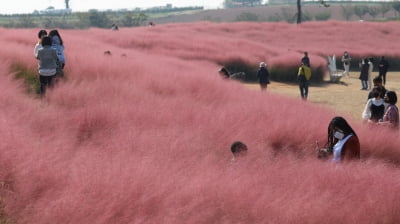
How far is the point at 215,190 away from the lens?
5.70m

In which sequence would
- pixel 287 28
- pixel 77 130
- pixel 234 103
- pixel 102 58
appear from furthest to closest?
pixel 287 28
pixel 102 58
pixel 234 103
pixel 77 130

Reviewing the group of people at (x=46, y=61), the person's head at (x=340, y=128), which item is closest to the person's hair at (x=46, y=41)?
the group of people at (x=46, y=61)

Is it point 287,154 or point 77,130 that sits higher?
point 77,130

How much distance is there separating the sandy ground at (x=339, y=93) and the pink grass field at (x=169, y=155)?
5741 millimetres

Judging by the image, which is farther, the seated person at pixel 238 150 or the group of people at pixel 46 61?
the group of people at pixel 46 61

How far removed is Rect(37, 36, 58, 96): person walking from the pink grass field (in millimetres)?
341

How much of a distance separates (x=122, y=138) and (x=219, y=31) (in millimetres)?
40893

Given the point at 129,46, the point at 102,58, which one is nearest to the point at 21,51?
the point at 102,58

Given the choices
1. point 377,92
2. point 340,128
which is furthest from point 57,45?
point 340,128

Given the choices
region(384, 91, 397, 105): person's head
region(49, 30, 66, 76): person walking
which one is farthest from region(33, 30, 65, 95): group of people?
region(384, 91, 397, 105): person's head

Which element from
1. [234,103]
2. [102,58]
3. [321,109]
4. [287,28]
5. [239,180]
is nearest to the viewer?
[239,180]

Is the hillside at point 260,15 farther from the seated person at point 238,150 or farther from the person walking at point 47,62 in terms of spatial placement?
the seated person at point 238,150

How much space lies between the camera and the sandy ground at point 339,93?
19.0 metres

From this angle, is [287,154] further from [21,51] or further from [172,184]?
[21,51]
